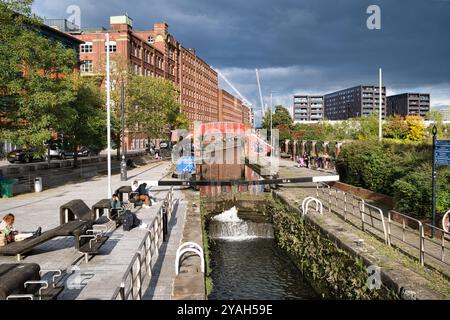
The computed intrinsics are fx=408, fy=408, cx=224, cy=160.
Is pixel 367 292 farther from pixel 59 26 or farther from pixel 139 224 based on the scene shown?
pixel 59 26

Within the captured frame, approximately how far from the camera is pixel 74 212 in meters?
11.9

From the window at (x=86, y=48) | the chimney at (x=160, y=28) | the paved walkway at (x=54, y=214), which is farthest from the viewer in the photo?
the chimney at (x=160, y=28)

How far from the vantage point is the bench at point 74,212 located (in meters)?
12.0

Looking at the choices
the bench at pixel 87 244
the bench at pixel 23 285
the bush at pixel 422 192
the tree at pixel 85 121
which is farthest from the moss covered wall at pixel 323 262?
the tree at pixel 85 121

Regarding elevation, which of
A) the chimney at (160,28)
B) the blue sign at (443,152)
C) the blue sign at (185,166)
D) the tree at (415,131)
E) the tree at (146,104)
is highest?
the chimney at (160,28)

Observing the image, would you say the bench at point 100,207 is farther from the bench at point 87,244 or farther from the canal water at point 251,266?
the canal water at point 251,266

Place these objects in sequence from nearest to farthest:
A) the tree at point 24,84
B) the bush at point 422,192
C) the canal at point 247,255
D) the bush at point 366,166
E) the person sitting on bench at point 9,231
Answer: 1. the person sitting on bench at point 9,231
2. the canal at point 247,255
3. the bush at point 422,192
4. the bush at point 366,166
5. the tree at point 24,84

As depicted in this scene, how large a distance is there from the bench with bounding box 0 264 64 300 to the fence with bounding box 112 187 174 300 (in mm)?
1108

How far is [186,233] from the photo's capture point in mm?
12891

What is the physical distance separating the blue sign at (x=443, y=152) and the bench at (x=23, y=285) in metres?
10.7

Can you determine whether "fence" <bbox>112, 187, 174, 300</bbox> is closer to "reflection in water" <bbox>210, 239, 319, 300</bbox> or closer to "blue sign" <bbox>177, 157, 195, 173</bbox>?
"reflection in water" <bbox>210, 239, 319, 300</bbox>

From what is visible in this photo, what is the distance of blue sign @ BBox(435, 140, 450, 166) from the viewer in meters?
11.8

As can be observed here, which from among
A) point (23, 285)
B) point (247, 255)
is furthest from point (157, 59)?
point (23, 285)

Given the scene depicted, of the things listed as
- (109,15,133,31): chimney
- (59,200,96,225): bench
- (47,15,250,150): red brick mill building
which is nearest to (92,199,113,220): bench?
(59,200,96,225): bench
